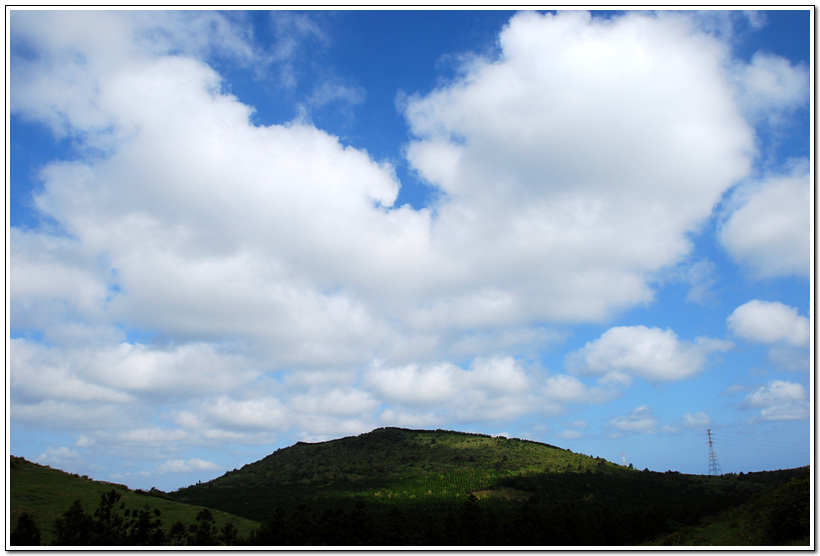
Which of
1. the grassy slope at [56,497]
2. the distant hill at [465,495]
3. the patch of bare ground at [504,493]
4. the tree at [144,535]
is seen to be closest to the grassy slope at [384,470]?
the distant hill at [465,495]

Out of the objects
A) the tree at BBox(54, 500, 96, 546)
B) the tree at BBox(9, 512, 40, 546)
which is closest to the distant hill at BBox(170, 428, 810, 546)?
the tree at BBox(54, 500, 96, 546)

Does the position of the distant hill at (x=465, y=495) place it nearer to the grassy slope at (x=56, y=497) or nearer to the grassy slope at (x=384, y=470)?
the grassy slope at (x=384, y=470)

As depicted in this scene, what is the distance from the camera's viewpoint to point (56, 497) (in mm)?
33875

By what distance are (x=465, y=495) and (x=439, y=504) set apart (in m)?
7.46

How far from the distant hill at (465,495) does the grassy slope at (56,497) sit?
991 cm

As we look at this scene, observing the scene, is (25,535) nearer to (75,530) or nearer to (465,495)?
(75,530)

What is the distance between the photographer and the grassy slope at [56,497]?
1191 inches

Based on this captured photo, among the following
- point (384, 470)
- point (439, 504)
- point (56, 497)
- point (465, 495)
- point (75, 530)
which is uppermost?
point (384, 470)

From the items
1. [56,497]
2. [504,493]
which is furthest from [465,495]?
[56,497]

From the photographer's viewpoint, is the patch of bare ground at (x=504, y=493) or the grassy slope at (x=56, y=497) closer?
A: the grassy slope at (x=56, y=497)

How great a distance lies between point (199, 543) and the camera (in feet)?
84.4

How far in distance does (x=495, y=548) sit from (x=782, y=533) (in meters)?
20.3

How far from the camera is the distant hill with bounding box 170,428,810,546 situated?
106 feet
